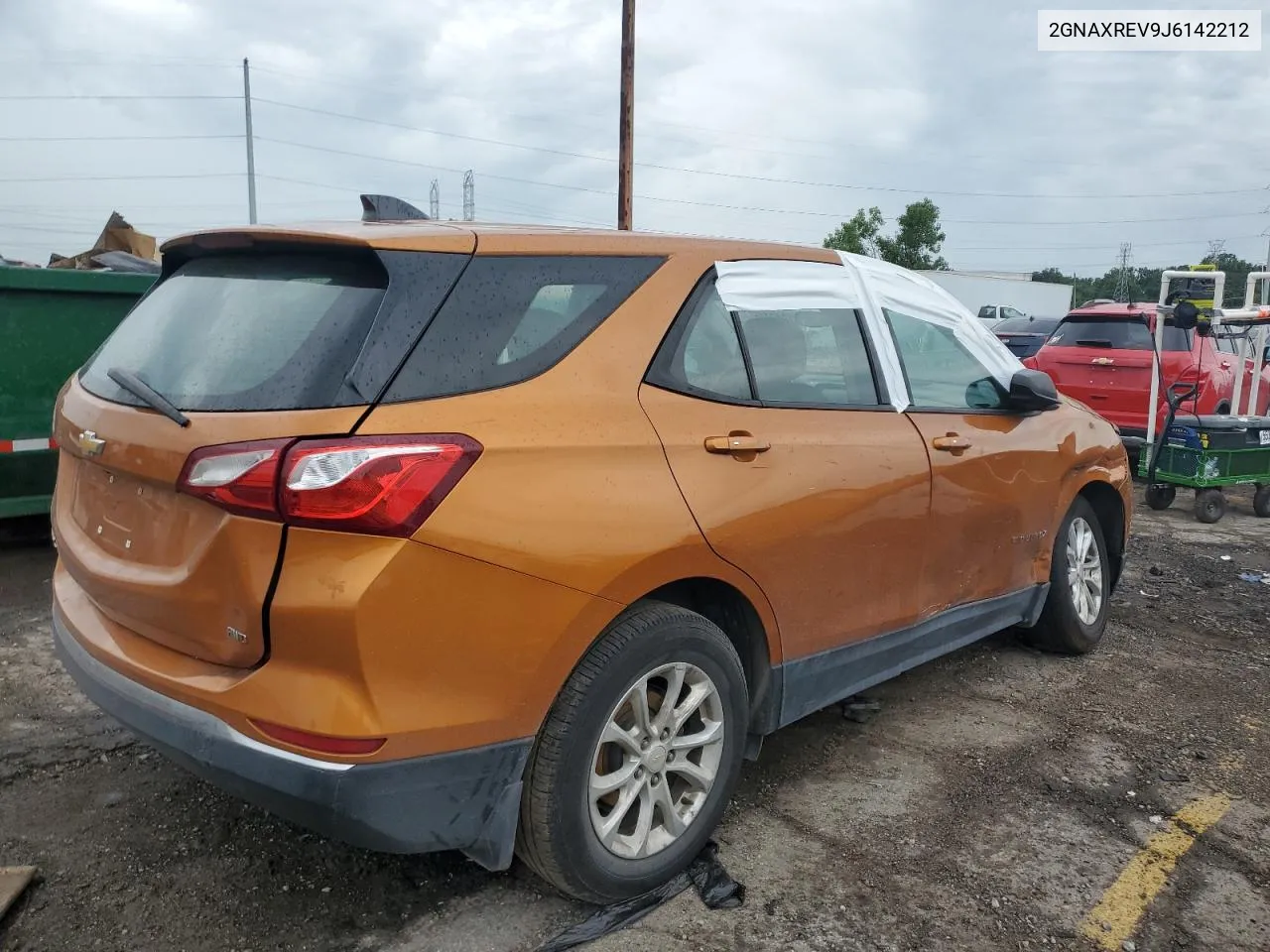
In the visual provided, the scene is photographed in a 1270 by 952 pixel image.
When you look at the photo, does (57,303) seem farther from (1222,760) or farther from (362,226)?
(1222,760)

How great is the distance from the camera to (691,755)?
9.10ft

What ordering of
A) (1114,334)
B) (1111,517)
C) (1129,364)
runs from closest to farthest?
(1111,517)
(1129,364)
(1114,334)

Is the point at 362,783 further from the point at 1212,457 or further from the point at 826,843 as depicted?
the point at 1212,457

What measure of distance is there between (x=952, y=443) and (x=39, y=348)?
16.6 ft

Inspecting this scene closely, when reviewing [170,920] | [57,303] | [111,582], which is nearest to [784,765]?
[170,920]

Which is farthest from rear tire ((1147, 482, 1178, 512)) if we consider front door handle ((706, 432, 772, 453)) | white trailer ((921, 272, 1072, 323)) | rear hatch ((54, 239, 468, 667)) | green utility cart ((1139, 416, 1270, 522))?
white trailer ((921, 272, 1072, 323))

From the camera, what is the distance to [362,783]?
2088mm

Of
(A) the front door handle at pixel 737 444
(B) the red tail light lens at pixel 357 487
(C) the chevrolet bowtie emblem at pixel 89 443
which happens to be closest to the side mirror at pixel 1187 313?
(A) the front door handle at pixel 737 444

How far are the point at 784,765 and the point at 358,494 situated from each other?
2068 millimetres

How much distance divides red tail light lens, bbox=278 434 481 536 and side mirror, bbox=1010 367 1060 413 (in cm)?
267

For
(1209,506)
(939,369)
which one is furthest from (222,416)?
(1209,506)

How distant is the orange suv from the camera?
209cm

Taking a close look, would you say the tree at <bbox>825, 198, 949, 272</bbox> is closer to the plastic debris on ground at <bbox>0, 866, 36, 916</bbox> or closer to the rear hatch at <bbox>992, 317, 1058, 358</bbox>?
the rear hatch at <bbox>992, 317, 1058, 358</bbox>

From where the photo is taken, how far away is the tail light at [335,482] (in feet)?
6.74
